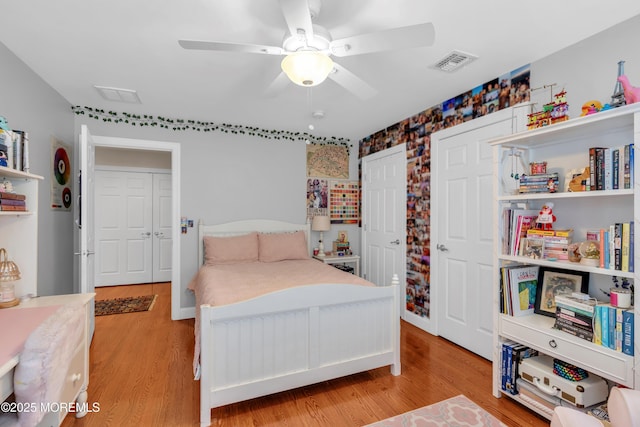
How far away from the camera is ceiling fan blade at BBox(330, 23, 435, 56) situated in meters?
1.33

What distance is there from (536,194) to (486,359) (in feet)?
5.02

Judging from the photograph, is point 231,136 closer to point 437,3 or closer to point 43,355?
point 437,3

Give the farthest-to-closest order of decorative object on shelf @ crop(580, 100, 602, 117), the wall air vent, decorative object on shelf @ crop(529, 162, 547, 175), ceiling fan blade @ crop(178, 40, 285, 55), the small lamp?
the small lamp → the wall air vent → decorative object on shelf @ crop(529, 162, 547, 175) → decorative object on shelf @ crop(580, 100, 602, 117) → ceiling fan blade @ crop(178, 40, 285, 55)

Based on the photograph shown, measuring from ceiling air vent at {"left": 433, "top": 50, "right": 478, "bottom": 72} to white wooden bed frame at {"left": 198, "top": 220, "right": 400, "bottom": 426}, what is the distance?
165cm

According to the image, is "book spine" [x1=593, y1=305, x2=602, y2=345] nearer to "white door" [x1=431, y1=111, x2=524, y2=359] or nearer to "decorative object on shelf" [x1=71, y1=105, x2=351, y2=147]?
"white door" [x1=431, y1=111, x2=524, y2=359]

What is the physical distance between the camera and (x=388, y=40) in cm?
144

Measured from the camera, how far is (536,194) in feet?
6.34

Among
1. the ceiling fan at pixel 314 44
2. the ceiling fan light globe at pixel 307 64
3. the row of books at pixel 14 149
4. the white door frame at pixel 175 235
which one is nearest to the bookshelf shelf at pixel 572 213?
the ceiling fan at pixel 314 44

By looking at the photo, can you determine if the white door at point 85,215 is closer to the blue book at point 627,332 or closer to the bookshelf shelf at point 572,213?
the bookshelf shelf at point 572,213

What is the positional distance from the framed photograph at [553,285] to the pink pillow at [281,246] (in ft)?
7.86

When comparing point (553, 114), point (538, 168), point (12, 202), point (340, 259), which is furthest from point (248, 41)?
point (340, 259)

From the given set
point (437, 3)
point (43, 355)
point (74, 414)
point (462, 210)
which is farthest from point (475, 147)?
point (74, 414)

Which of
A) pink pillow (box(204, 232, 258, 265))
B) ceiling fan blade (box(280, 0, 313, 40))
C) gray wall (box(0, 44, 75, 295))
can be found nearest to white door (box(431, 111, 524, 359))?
ceiling fan blade (box(280, 0, 313, 40))

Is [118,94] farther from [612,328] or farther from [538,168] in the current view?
[612,328]
